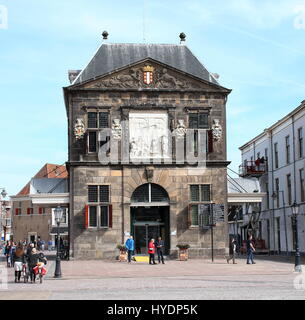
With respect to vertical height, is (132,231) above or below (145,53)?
below

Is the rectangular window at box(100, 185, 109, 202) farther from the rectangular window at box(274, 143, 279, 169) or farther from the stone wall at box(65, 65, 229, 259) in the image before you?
the rectangular window at box(274, 143, 279, 169)

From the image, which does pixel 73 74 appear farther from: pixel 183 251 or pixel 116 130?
pixel 183 251

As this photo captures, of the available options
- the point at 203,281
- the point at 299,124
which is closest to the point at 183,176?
the point at 299,124

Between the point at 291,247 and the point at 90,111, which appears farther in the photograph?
the point at 291,247

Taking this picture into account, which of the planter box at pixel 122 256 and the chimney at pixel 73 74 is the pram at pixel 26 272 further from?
the chimney at pixel 73 74

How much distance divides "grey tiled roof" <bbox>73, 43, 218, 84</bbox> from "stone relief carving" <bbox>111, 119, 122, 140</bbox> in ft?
12.2

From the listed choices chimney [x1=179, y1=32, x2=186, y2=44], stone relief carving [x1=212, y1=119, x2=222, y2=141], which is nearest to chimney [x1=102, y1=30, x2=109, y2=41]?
chimney [x1=179, y1=32, x2=186, y2=44]

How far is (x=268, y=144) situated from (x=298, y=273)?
3285cm

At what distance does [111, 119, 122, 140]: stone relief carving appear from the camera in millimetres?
40500

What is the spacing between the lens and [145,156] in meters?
40.9

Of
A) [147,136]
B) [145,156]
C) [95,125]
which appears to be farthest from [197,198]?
[95,125]

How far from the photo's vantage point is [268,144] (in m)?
59.4
